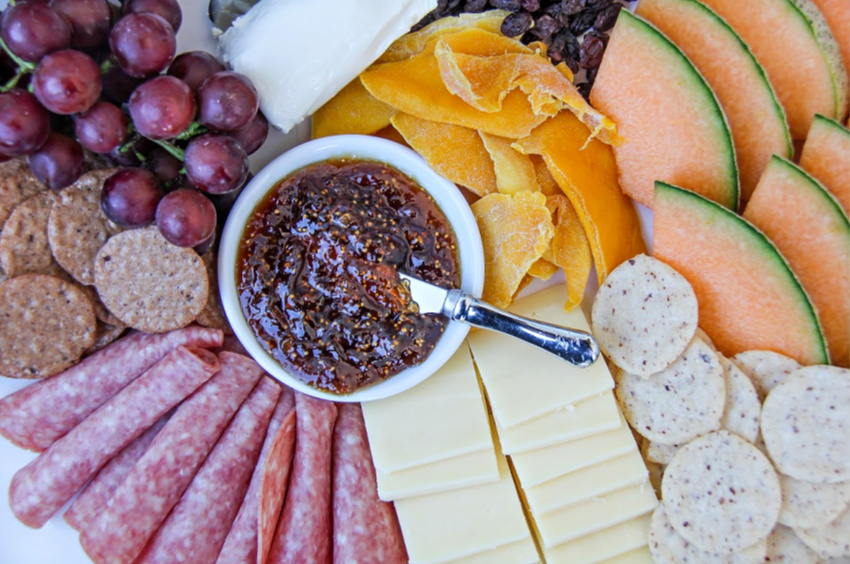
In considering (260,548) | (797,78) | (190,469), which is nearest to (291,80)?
(190,469)

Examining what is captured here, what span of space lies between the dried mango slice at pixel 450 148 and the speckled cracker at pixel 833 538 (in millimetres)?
1169

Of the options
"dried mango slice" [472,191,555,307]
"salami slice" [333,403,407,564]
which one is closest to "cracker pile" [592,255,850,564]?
"dried mango slice" [472,191,555,307]

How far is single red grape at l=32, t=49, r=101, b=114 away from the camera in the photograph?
50.3 inches

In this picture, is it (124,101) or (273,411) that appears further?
(273,411)

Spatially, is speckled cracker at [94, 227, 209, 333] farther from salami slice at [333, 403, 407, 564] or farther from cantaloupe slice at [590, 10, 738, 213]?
cantaloupe slice at [590, 10, 738, 213]

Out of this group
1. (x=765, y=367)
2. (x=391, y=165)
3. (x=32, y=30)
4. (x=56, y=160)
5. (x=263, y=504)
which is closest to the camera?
(x=32, y=30)

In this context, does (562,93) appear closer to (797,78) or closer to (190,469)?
(797,78)

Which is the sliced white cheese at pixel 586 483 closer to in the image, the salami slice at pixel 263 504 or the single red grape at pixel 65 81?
the salami slice at pixel 263 504

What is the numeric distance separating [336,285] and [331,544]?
0.69 m

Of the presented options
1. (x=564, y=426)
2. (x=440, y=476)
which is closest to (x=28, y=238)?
(x=440, y=476)

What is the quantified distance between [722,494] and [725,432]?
15cm

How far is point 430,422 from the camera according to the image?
1681mm

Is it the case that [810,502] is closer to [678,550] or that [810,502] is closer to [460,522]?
[678,550]

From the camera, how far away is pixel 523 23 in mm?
1738
